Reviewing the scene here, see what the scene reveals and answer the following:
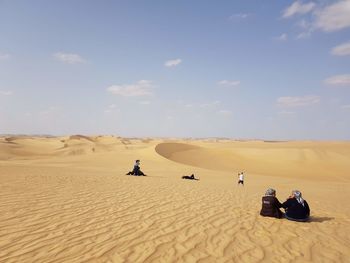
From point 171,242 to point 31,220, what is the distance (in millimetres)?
3526

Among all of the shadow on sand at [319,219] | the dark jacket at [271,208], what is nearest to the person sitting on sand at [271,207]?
the dark jacket at [271,208]

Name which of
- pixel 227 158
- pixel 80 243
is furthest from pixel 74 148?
pixel 80 243

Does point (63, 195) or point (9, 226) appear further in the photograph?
point (63, 195)

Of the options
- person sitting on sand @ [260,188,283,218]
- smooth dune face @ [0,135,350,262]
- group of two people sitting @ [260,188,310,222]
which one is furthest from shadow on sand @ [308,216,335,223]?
person sitting on sand @ [260,188,283,218]

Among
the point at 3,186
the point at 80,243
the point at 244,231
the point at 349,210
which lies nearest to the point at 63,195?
the point at 3,186

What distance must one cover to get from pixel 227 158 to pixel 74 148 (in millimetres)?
30041

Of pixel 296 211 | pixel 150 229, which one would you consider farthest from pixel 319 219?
pixel 150 229

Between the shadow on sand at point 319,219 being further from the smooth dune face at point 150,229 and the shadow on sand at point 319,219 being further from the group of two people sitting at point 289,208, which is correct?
the group of two people sitting at point 289,208

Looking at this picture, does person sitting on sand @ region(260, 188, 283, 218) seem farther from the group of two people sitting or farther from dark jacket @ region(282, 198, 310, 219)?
dark jacket @ region(282, 198, 310, 219)

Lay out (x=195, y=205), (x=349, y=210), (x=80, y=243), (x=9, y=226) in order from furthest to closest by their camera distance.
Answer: (x=349, y=210) → (x=195, y=205) → (x=9, y=226) → (x=80, y=243)

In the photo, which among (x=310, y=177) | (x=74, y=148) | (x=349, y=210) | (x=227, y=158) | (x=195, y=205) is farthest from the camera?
(x=74, y=148)

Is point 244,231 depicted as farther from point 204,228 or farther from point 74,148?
point 74,148

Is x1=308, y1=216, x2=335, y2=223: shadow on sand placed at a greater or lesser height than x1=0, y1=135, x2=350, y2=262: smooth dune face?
Answer: lesser

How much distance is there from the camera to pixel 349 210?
39.2ft
